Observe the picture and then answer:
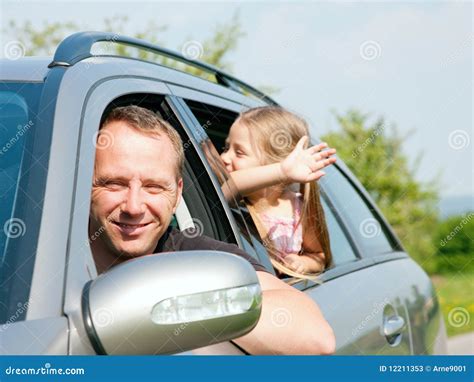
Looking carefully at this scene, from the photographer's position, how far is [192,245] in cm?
264

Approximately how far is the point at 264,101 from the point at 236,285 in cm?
226

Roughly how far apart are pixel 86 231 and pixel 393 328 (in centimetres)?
188

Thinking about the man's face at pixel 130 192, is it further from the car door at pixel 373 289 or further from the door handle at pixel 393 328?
the door handle at pixel 393 328

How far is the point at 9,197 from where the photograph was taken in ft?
6.92

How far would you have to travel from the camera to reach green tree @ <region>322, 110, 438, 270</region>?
46.1ft

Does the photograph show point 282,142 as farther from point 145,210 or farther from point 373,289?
point 145,210

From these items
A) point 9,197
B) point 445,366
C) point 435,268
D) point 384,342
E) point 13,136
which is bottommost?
point 445,366

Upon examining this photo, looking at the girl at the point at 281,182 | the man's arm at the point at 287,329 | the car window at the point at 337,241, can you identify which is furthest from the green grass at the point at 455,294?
the man's arm at the point at 287,329

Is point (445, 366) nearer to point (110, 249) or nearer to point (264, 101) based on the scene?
point (110, 249)

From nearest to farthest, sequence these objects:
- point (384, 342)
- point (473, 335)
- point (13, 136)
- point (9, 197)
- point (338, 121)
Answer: point (9, 197)
point (13, 136)
point (384, 342)
point (473, 335)
point (338, 121)

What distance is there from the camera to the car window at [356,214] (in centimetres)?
412

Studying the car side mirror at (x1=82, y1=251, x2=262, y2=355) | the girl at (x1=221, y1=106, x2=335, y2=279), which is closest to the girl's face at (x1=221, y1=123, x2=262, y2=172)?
the girl at (x1=221, y1=106, x2=335, y2=279)

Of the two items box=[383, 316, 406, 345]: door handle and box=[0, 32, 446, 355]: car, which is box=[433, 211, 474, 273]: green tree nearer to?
box=[383, 316, 406, 345]: door handle

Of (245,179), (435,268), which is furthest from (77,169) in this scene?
(435,268)
